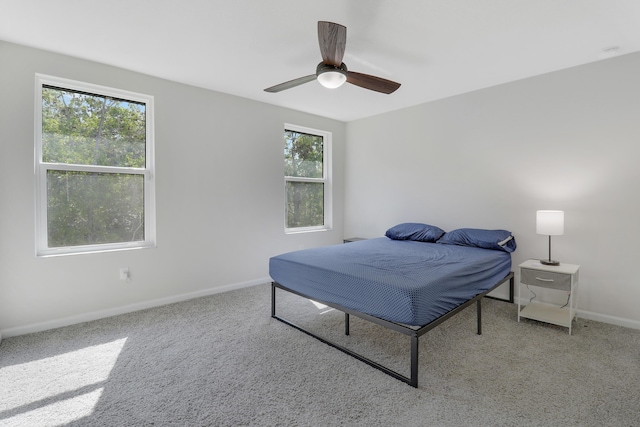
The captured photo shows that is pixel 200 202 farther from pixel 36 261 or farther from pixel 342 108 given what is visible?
pixel 342 108

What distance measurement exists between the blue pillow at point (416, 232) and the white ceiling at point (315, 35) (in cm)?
172

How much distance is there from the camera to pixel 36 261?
8.85 ft

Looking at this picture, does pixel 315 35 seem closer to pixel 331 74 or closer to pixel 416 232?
pixel 331 74

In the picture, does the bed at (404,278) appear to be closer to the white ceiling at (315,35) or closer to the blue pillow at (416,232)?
the blue pillow at (416,232)

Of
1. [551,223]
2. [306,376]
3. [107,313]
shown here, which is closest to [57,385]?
[107,313]

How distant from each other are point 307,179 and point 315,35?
2.54m

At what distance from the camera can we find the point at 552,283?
108 inches

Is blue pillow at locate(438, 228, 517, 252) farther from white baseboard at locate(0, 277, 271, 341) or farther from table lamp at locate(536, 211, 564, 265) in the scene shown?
white baseboard at locate(0, 277, 271, 341)

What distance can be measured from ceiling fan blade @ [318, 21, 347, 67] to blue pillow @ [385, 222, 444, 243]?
236 centimetres

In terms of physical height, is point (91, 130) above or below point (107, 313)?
above

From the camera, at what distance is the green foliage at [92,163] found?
2824mm

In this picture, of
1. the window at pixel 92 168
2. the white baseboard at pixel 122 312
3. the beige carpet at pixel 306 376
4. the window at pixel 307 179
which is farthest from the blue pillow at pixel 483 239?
the window at pixel 92 168

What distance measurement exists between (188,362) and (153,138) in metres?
2.33

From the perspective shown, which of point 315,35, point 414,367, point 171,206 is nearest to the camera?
point 414,367
